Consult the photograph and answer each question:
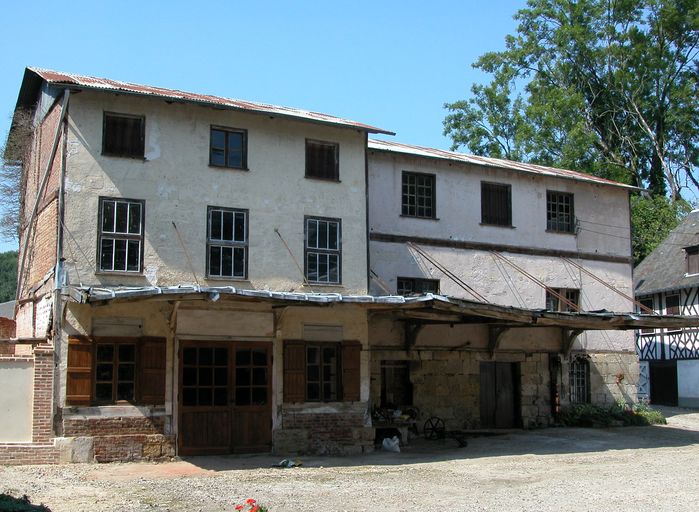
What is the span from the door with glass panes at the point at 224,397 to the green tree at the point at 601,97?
92.1 feet

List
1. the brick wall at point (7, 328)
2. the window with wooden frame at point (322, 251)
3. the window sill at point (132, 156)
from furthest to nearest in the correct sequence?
the brick wall at point (7, 328) < the window with wooden frame at point (322, 251) < the window sill at point (132, 156)

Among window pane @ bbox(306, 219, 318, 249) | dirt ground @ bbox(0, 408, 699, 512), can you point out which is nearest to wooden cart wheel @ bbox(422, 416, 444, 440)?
dirt ground @ bbox(0, 408, 699, 512)

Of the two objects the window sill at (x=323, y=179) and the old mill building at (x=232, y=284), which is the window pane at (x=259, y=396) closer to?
the old mill building at (x=232, y=284)

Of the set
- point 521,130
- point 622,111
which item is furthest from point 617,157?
point 521,130

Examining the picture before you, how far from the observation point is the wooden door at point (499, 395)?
883 inches

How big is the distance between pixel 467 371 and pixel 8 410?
11.7m

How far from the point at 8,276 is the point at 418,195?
4855 centimetres

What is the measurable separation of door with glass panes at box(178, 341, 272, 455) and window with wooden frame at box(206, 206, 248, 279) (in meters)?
1.51

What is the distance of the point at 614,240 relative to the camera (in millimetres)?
24656

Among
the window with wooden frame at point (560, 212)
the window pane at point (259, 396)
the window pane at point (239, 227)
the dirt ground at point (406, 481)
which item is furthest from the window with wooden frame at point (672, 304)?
the window pane at point (239, 227)

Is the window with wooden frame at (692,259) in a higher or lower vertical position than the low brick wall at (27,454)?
higher

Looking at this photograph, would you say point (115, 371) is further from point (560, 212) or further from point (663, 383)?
point (663, 383)

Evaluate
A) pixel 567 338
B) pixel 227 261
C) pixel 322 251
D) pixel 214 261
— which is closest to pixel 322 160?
pixel 322 251

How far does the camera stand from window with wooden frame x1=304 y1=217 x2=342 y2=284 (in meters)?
18.0
